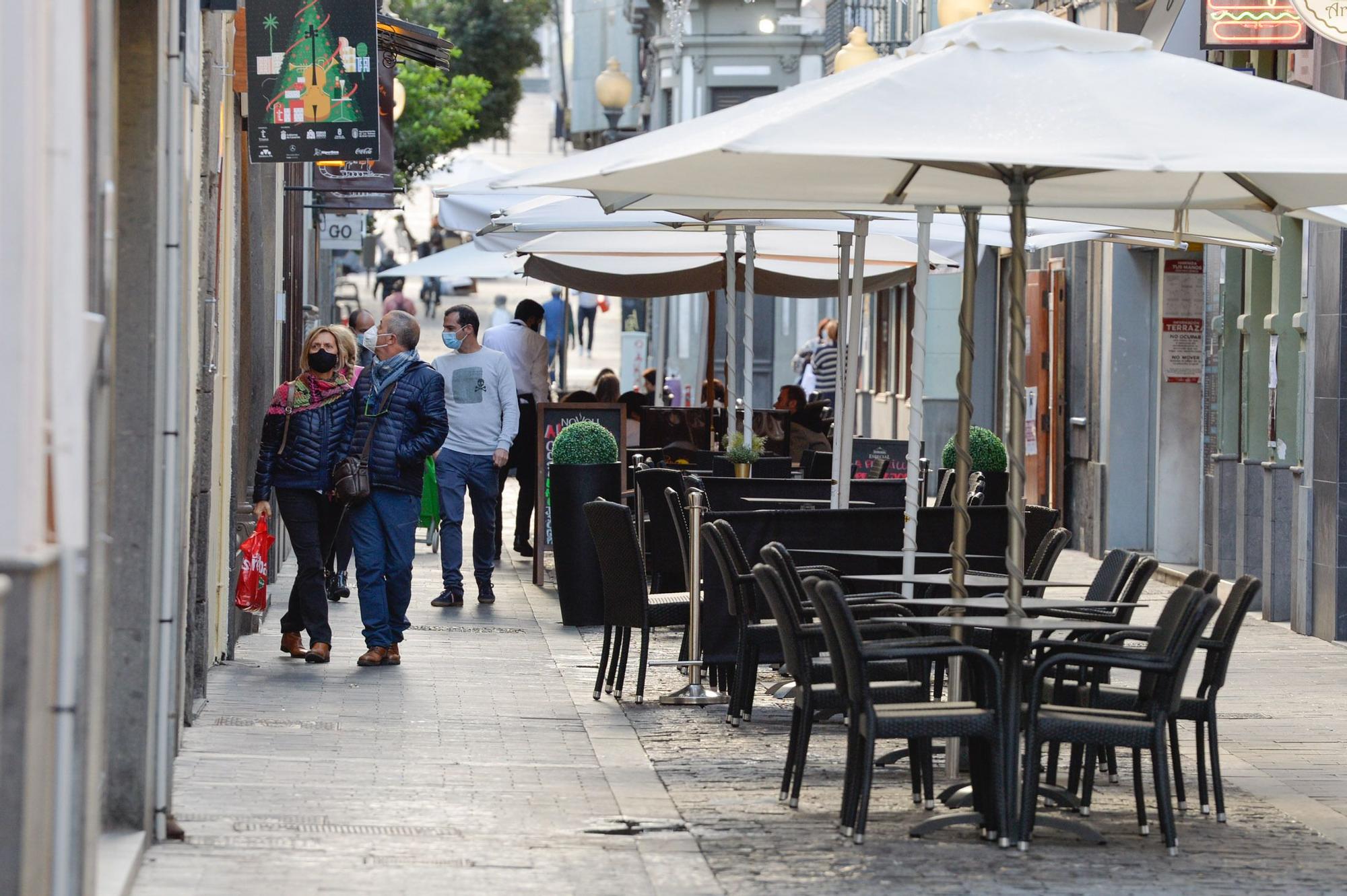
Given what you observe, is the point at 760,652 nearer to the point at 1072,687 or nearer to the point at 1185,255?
the point at 1072,687

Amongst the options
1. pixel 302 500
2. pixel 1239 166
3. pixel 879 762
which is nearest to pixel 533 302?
pixel 302 500

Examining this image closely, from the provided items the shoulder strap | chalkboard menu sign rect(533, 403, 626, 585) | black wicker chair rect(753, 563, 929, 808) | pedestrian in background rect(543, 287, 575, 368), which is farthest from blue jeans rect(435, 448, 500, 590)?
pedestrian in background rect(543, 287, 575, 368)

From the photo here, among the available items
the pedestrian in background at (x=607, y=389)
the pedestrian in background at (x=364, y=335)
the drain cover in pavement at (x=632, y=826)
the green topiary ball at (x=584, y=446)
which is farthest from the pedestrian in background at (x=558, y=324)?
the drain cover in pavement at (x=632, y=826)

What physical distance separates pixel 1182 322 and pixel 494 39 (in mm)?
37005

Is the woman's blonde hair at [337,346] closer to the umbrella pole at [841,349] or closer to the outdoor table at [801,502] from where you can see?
the outdoor table at [801,502]

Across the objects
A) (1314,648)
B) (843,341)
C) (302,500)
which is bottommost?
(1314,648)

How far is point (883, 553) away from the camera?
8.89m

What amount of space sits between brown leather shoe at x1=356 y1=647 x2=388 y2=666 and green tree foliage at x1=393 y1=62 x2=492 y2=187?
2494 cm

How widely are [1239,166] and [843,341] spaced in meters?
5.15

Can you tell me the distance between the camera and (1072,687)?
26.8 feet

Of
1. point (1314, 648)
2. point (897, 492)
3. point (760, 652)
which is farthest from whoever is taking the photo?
point (1314, 648)

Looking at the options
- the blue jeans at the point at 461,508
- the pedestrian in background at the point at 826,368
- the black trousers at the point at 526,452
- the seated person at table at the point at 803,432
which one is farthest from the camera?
the pedestrian in background at the point at 826,368

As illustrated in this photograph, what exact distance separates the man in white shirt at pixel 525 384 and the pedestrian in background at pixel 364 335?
3.05ft

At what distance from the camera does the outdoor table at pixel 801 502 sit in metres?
11.2
